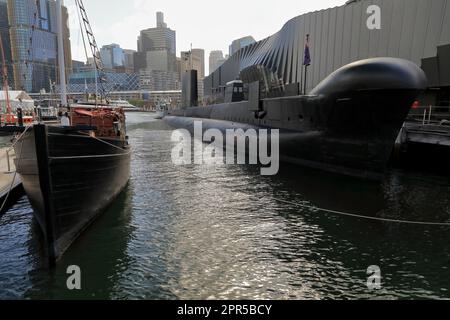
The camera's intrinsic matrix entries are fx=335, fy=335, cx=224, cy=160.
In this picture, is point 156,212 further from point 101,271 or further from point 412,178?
point 412,178

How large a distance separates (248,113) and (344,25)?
52.5 feet

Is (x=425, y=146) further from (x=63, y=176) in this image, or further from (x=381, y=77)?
(x=63, y=176)

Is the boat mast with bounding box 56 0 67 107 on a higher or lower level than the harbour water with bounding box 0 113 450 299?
higher

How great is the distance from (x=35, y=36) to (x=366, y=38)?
2948 centimetres

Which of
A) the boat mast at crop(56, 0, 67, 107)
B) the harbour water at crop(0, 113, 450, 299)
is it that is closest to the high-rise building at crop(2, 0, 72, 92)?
the boat mast at crop(56, 0, 67, 107)

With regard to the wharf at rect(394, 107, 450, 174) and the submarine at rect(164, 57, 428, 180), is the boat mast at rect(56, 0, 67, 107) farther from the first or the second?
the wharf at rect(394, 107, 450, 174)

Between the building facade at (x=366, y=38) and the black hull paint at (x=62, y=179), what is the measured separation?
28.8m

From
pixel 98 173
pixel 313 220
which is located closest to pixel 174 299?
pixel 98 173

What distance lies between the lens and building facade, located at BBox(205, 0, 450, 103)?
2827 centimetres

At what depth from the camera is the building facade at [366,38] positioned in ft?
92.7

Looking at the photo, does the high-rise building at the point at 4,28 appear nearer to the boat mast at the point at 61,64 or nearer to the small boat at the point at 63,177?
the boat mast at the point at 61,64

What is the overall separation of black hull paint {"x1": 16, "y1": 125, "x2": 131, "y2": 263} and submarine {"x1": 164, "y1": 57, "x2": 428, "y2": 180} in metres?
12.2

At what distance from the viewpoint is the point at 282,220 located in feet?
41.7
